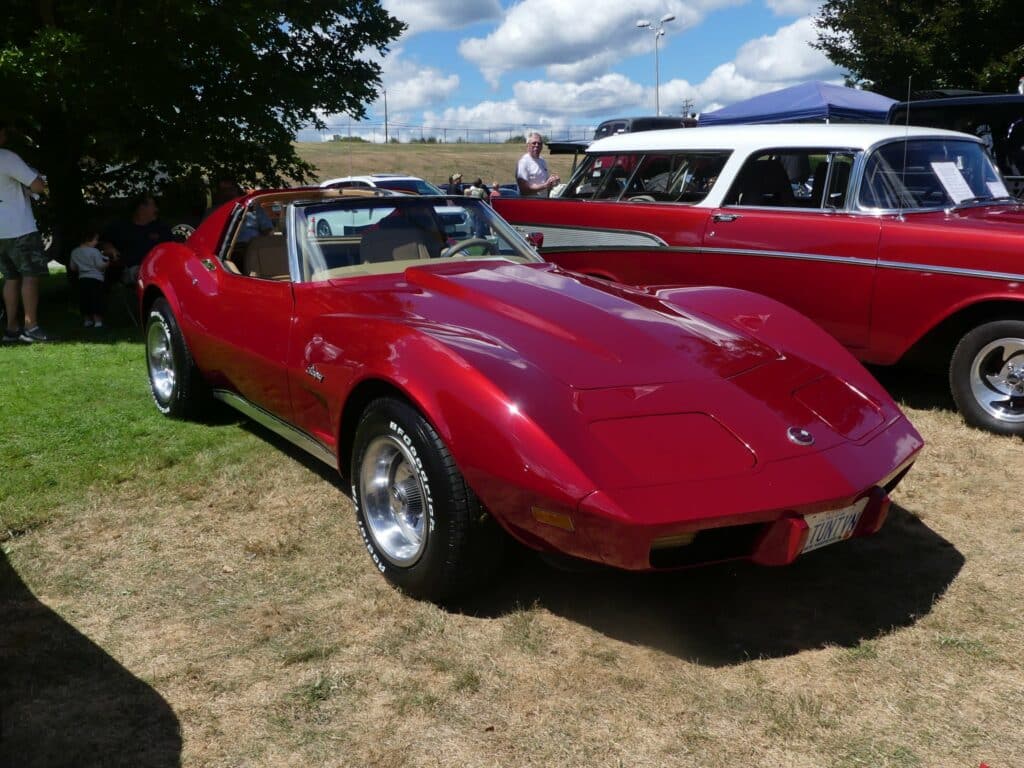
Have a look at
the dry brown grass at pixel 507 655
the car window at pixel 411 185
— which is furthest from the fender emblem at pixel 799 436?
the car window at pixel 411 185

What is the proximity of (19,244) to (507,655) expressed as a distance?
6.12 metres

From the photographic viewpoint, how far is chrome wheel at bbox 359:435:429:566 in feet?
9.85

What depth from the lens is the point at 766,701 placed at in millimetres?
2451

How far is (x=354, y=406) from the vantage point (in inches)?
127

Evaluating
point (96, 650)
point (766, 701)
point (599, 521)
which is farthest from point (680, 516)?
point (96, 650)

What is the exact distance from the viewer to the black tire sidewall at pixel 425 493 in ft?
8.95

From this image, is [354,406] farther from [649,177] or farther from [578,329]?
[649,177]

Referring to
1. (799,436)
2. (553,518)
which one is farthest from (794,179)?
(553,518)

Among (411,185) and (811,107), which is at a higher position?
(811,107)

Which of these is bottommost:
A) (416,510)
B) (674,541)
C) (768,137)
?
(416,510)

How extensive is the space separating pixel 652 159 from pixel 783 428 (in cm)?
397

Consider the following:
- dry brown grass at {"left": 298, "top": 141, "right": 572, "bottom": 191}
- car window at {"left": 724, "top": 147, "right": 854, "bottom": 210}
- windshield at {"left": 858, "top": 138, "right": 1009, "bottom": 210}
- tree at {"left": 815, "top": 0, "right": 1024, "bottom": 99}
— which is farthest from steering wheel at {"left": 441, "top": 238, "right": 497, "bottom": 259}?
dry brown grass at {"left": 298, "top": 141, "right": 572, "bottom": 191}

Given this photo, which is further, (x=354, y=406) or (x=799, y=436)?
(x=354, y=406)

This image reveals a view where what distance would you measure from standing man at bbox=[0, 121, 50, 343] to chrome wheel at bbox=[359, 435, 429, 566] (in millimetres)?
5268
